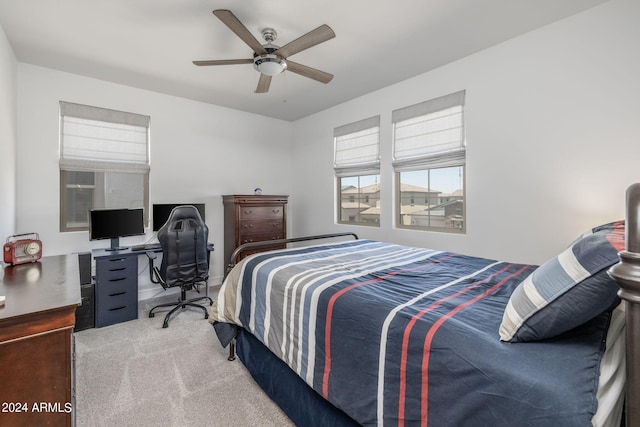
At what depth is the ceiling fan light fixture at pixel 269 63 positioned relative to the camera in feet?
7.85

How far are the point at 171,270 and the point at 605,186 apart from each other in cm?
392

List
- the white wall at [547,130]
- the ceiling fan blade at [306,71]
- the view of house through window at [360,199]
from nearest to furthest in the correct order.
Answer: the white wall at [547,130]
the ceiling fan blade at [306,71]
the view of house through window at [360,199]

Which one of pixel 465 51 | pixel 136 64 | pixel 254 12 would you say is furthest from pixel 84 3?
pixel 465 51

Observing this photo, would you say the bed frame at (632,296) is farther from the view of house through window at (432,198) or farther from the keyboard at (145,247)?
the keyboard at (145,247)

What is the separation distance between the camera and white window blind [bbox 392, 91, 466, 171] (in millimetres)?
3088

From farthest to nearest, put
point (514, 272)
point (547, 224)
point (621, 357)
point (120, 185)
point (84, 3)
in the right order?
point (120, 185) < point (547, 224) < point (84, 3) < point (514, 272) < point (621, 357)

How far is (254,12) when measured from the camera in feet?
7.43

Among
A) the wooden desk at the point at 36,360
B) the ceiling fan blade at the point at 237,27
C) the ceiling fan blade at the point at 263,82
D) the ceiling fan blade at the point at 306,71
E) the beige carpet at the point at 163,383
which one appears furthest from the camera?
the ceiling fan blade at the point at 263,82

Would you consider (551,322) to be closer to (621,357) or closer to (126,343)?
(621,357)

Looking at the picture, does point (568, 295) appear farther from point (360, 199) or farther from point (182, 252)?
point (360, 199)

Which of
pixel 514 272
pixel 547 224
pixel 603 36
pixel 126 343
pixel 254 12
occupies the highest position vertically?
pixel 254 12

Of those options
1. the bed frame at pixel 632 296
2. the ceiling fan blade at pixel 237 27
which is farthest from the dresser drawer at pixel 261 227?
the bed frame at pixel 632 296

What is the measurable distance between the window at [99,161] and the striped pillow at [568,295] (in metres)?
4.19

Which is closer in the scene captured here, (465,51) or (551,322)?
(551,322)
